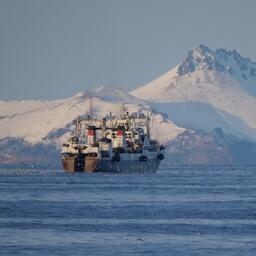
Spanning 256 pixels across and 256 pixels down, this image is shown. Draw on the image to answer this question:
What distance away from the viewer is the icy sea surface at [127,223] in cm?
8662

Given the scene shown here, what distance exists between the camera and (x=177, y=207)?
417ft

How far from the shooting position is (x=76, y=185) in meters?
188

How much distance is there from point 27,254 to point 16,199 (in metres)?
58.4

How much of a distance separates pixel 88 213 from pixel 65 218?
742 cm

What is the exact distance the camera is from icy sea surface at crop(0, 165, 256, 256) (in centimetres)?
8662

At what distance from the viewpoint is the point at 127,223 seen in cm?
10562

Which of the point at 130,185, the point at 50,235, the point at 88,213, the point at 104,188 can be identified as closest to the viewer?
the point at 50,235

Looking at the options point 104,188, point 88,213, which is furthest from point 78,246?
point 104,188

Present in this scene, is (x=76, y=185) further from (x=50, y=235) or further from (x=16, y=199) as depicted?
(x=50, y=235)

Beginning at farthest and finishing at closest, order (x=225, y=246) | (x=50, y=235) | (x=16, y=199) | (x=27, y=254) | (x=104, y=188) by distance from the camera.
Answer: (x=104, y=188)
(x=16, y=199)
(x=50, y=235)
(x=225, y=246)
(x=27, y=254)

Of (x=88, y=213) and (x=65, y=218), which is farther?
(x=88, y=213)

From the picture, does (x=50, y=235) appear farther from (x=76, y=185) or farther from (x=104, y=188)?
(x=76, y=185)

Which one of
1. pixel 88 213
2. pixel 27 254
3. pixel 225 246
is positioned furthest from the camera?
pixel 88 213

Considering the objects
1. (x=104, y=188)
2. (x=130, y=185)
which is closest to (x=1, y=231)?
(x=104, y=188)
